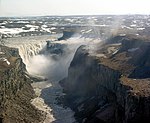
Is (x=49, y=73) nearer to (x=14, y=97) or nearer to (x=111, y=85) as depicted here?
(x=14, y=97)

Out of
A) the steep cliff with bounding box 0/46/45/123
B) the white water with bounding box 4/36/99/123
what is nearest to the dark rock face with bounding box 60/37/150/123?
the white water with bounding box 4/36/99/123

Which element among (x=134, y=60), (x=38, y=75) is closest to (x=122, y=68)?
(x=134, y=60)

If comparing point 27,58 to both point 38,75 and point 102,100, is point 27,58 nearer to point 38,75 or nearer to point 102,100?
point 38,75

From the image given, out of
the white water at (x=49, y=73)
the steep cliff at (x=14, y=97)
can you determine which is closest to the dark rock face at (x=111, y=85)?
the white water at (x=49, y=73)

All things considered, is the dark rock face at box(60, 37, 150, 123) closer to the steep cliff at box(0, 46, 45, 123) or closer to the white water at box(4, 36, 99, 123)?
the white water at box(4, 36, 99, 123)

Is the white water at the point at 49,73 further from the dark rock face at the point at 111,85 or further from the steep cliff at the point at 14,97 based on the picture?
the dark rock face at the point at 111,85

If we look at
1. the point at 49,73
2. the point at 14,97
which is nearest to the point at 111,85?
the point at 14,97
